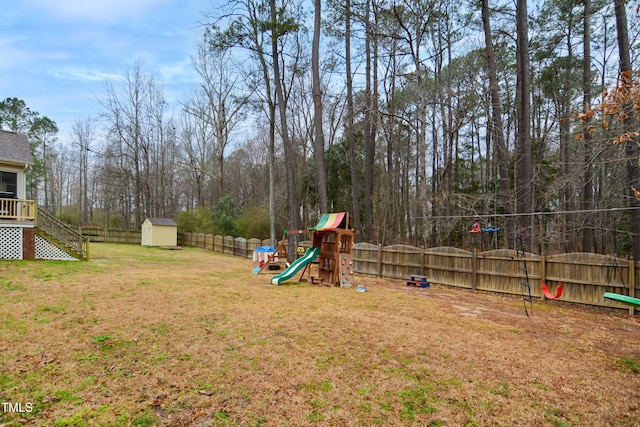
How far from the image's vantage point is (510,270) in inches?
352

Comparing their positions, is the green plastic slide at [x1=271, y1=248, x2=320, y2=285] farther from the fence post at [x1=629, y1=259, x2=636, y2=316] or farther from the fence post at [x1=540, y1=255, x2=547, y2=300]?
the fence post at [x1=629, y1=259, x2=636, y2=316]

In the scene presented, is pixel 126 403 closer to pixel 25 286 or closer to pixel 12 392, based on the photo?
pixel 12 392

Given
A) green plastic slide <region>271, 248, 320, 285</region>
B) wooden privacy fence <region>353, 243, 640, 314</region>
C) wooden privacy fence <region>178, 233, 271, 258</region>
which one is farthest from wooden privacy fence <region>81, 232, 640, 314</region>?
wooden privacy fence <region>178, 233, 271, 258</region>

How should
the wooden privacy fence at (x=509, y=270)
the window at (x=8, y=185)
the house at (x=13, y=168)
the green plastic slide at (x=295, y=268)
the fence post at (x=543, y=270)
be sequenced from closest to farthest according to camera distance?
the wooden privacy fence at (x=509, y=270), the fence post at (x=543, y=270), the green plastic slide at (x=295, y=268), the house at (x=13, y=168), the window at (x=8, y=185)

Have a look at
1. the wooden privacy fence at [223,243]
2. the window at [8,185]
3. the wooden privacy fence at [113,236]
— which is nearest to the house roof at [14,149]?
the window at [8,185]

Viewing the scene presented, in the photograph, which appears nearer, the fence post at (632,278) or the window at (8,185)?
the fence post at (632,278)

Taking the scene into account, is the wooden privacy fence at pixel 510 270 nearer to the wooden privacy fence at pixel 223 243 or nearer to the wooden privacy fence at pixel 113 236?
the wooden privacy fence at pixel 223 243

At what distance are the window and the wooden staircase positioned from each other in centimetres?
153

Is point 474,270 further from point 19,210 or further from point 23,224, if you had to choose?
point 19,210

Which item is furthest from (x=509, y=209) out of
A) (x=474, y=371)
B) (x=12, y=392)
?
(x=12, y=392)

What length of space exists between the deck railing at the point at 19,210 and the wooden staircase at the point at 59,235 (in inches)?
12.7

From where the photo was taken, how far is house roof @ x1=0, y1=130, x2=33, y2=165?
1285 cm

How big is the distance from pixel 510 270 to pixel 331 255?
462 centimetres

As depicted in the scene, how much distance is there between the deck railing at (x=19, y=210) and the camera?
39.9 ft
